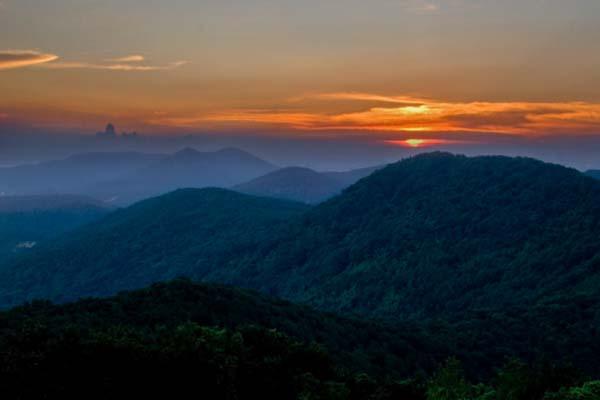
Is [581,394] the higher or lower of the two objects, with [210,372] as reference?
higher

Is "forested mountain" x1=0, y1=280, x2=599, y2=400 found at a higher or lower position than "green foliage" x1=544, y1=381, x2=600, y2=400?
lower

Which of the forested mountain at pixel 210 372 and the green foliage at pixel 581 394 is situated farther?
the forested mountain at pixel 210 372

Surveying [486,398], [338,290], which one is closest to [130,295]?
[486,398]

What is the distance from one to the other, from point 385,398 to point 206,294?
5329 cm

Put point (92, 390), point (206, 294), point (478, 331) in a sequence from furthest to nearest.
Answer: point (478, 331), point (206, 294), point (92, 390)

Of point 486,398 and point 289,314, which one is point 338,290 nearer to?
point 289,314

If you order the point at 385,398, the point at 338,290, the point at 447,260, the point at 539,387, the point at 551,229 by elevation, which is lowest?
the point at 338,290

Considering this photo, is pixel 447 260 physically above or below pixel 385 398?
below

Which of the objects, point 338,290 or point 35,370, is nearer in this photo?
point 35,370

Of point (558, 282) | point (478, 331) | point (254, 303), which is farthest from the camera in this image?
point (558, 282)

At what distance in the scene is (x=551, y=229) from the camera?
597 feet

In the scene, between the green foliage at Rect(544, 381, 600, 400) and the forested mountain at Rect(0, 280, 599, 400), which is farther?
the forested mountain at Rect(0, 280, 599, 400)

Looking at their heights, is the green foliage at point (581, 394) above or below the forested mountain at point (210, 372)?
above

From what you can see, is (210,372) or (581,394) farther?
(210,372)
